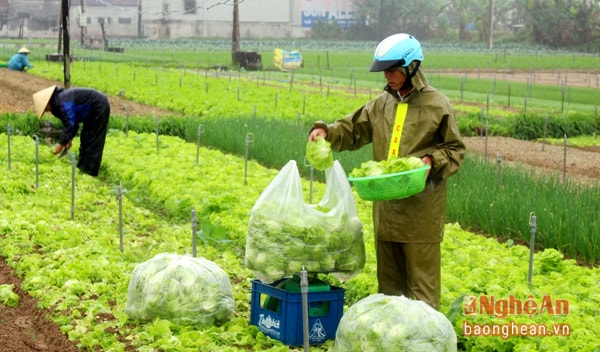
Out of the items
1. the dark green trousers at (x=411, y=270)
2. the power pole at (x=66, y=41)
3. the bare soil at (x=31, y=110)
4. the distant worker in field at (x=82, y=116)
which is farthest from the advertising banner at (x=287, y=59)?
the dark green trousers at (x=411, y=270)

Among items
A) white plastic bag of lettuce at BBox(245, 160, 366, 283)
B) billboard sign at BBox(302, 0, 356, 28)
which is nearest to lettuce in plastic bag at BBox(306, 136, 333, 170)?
white plastic bag of lettuce at BBox(245, 160, 366, 283)

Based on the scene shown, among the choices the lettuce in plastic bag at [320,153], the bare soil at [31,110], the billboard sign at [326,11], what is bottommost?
the bare soil at [31,110]

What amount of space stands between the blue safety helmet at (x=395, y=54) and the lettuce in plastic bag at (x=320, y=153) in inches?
23.9

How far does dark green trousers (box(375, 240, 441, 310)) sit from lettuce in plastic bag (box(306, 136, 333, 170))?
0.58 metres

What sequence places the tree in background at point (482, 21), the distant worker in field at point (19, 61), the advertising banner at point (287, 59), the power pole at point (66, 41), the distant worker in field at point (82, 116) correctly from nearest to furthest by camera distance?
1. the distant worker in field at point (82, 116)
2. the power pole at point (66, 41)
3. the distant worker in field at point (19, 61)
4. the advertising banner at point (287, 59)
5. the tree in background at point (482, 21)

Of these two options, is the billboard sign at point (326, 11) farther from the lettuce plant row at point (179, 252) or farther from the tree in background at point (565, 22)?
the lettuce plant row at point (179, 252)

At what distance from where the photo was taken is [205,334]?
5.95m

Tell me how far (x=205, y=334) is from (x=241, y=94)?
59.9 ft

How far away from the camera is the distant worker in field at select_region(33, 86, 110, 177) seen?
11977 millimetres

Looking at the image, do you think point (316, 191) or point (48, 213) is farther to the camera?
point (316, 191)

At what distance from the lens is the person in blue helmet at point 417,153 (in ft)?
19.2

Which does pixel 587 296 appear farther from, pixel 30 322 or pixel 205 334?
pixel 30 322

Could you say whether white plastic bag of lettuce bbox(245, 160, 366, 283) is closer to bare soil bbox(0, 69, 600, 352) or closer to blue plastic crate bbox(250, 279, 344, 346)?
blue plastic crate bbox(250, 279, 344, 346)

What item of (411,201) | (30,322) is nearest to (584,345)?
(411,201)
